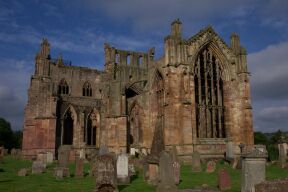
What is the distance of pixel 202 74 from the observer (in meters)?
30.5

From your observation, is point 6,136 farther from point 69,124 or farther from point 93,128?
point 93,128

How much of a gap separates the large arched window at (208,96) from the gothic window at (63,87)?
19.9 meters

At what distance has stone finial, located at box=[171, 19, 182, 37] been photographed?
28.5 metres

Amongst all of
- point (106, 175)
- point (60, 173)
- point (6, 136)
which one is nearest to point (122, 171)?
point (106, 175)

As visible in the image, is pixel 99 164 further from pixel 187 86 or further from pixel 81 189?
pixel 187 86

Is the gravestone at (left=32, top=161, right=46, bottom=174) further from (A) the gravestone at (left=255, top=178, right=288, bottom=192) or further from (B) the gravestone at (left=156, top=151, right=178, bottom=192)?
(A) the gravestone at (left=255, top=178, right=288, bottom=192)

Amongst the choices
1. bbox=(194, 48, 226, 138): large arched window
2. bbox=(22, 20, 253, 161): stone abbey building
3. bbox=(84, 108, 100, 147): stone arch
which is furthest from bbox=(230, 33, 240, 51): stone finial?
bbox=(84, 108, 100, 147): stone arch

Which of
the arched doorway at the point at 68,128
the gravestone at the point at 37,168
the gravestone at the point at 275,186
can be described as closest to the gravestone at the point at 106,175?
the gravestone at the point at 275,186

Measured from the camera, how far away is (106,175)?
12359 mm

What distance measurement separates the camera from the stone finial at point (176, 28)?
28.5 m

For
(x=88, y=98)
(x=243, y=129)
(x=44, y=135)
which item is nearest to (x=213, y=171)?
(x=243, y=129)

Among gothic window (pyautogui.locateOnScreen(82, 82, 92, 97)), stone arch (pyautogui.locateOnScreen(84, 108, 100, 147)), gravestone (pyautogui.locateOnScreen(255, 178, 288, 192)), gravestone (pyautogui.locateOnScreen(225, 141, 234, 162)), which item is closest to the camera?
gravestone (pyautogui.locateOnScreen(255, 178, 288, 192))

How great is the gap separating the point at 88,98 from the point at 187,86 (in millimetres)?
17887

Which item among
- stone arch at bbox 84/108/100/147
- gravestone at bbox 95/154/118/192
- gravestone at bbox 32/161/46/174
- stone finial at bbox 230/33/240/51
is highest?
stone finial at bbox 230/33/240/51
